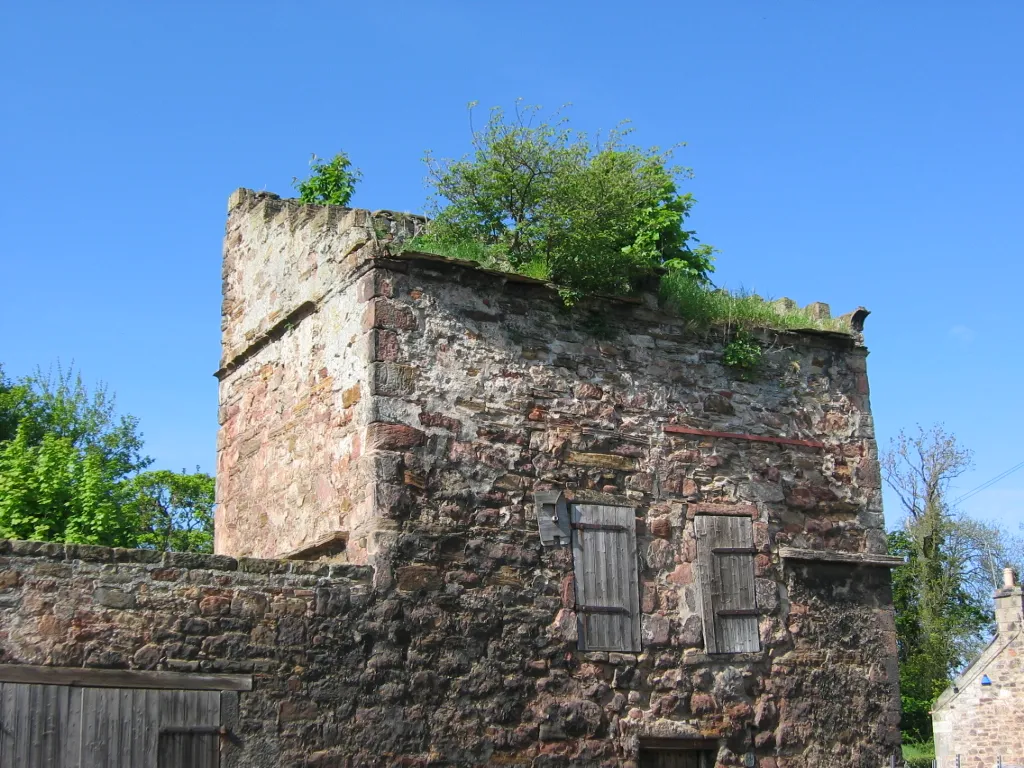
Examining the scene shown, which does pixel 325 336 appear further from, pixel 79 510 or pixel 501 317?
pixel 79 510

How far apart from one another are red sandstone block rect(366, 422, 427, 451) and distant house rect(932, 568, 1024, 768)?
64.2 ft

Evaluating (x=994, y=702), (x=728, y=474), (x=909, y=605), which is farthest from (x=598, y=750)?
(x=909, y=605)

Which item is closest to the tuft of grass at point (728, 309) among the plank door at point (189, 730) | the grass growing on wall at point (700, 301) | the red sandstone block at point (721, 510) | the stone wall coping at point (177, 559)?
the grass growing on wall at point (700, 301)

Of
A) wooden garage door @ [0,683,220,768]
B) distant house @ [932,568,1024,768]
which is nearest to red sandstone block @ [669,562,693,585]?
wooden garage door @ [0,683,220,768]

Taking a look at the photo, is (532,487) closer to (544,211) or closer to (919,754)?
(544,211)

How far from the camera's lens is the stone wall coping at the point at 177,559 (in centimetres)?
781

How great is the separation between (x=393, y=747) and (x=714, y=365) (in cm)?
457

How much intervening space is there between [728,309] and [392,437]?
3701 millimetres

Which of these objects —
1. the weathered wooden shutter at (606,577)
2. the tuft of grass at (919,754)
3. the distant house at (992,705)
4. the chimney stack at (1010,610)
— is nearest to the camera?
the weathered wooden shutter at (606,577)

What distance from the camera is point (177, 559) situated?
8.29 m

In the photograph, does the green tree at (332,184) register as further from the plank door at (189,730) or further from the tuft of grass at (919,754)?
the tuft of grass at (919,754)

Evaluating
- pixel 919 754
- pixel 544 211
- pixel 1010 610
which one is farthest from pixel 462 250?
pixel 919 754

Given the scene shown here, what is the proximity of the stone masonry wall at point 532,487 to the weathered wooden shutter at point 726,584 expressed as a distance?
0.12 metres

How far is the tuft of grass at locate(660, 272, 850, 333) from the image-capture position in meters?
11.1
